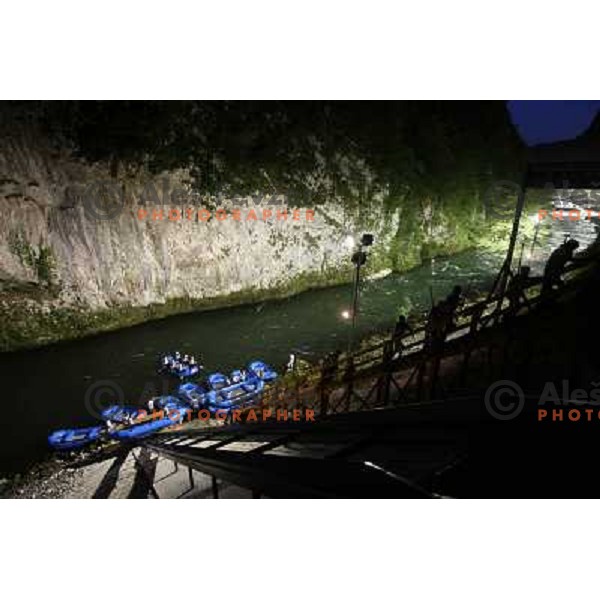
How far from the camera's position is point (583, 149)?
5.12 m

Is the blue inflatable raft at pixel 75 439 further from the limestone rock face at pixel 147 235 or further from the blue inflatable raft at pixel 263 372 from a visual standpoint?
the limestone rock face at pixel 147 235

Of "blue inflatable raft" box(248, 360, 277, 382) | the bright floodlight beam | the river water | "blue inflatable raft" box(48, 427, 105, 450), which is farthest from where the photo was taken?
"blue inflatable raft" box(248, 360, 277, 382)

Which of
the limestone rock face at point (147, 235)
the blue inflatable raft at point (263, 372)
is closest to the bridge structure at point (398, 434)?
the blue inflatable raft at point (263, 372)

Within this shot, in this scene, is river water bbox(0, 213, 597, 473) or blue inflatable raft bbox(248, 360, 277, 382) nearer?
river water bbox(0, 213, 597, 473)

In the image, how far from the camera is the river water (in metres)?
12.0

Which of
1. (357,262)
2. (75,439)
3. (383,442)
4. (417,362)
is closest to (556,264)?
(417,362)

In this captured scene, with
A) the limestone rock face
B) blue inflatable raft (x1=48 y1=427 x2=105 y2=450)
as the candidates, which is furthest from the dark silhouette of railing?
the limestone rock face

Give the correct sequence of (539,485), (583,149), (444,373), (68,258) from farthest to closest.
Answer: (68,258) < (444,373) < (583,149) < (539,485)

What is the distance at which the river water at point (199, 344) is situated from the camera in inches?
474

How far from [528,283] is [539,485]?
2200 millimetres

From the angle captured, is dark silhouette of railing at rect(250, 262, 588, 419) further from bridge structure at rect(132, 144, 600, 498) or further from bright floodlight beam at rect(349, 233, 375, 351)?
bright floodlight beam at rect(349, 233, 375, 351)

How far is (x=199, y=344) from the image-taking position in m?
15.8

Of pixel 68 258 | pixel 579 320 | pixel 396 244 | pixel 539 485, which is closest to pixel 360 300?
pixel 396 244
